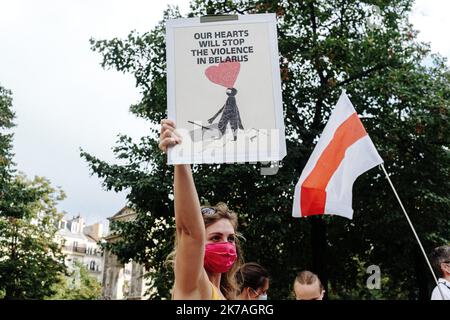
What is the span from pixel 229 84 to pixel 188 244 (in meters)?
0.96

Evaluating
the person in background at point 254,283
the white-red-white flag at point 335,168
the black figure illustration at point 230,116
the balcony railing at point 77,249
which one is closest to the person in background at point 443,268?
the white-red-white flag at point 335,168

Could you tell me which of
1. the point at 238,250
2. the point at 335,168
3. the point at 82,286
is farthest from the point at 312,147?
the point at 82,286

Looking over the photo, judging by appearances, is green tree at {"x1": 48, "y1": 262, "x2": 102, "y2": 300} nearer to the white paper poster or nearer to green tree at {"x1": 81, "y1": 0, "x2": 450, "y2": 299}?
green tree at {"x1": 81, "y1": 0, "x2": 450, "y2": 299}

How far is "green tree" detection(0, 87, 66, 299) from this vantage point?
2206 centimetres

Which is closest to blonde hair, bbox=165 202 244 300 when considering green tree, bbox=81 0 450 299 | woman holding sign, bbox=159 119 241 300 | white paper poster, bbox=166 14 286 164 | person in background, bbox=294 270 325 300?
white paper poster, bbox=166 14 286 164

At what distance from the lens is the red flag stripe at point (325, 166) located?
205 inches

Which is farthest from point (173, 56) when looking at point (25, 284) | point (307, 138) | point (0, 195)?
point (25, 284)

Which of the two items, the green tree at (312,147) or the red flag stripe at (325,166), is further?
the green tree at (312,147)

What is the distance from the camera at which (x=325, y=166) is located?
17.5 feet

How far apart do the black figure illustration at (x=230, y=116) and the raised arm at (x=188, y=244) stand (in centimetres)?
53

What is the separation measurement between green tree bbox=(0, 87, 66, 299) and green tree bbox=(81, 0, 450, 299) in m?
7.94

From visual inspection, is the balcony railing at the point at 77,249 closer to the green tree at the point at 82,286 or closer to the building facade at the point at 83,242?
the building facade at the point at 83,242

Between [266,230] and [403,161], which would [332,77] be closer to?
[403,161]
